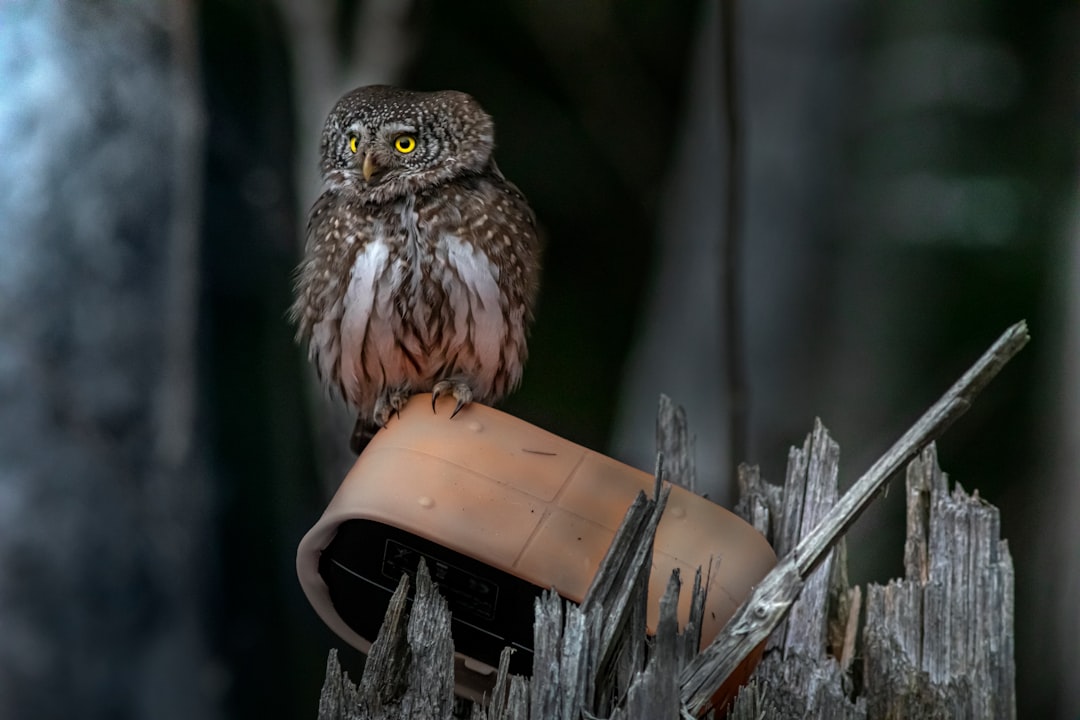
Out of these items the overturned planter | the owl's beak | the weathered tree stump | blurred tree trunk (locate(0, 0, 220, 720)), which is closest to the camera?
the weathered tree stump

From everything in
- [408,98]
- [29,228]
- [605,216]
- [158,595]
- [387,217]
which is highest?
[605,216]

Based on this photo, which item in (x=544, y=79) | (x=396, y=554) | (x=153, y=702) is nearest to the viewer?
(x=396, y=554)

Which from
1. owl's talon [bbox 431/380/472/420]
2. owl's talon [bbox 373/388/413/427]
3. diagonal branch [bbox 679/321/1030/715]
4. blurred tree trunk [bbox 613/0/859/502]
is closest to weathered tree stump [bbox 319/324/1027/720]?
diagonal branch [bbox 679/321/1030/715]

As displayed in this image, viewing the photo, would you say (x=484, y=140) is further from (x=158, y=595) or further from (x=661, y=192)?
(x=158, y=595)

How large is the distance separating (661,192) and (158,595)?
1508mm

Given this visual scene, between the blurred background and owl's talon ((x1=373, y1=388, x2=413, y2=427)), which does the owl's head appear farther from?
owl's talon ((x1=373, y1=388, x2=413, y2=427))

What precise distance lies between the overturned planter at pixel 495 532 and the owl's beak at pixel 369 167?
54 cm

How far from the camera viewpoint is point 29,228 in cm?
173

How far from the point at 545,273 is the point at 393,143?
1.90 feet

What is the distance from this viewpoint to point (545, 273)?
2.50 meters

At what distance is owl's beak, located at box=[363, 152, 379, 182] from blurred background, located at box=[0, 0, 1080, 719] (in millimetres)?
187

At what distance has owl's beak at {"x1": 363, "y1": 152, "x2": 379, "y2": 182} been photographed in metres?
1.99

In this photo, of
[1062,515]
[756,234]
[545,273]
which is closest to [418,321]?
[545,273]

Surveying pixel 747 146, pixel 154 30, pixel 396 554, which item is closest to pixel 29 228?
pixel 154 30
